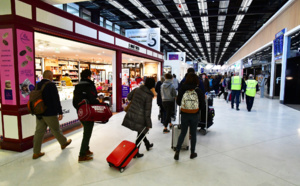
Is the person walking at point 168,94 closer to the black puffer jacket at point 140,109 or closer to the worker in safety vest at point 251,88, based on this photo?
the black puffer jacket at point 140,109

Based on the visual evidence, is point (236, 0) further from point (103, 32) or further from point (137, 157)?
point (137, 157)

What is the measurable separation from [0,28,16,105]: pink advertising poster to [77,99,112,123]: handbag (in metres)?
1.52

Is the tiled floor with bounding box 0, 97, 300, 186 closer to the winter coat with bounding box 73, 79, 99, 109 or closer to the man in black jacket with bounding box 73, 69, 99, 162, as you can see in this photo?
the man in black jacket with bounding box 73, 69, 99, 162

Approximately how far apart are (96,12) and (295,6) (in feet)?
32.3

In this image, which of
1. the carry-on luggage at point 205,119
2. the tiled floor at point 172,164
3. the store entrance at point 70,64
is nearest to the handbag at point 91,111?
the tiled floor at point 172,164

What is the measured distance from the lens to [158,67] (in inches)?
535

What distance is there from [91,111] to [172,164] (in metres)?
1.53

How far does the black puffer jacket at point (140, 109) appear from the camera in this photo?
10.1 feet

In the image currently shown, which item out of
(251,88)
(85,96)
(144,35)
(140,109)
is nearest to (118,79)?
(85,96)

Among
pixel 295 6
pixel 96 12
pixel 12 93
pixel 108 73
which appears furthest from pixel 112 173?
pixel 108 73

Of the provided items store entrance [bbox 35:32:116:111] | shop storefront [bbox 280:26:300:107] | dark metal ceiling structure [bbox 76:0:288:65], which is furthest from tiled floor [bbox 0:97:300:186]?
dark metal ceiling structure [bbox 76:0:288:65]

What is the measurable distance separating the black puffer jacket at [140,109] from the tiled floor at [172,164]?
0.63 m

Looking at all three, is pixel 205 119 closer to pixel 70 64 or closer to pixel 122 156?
pixel 122 156

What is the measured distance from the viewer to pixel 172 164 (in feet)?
10.1
